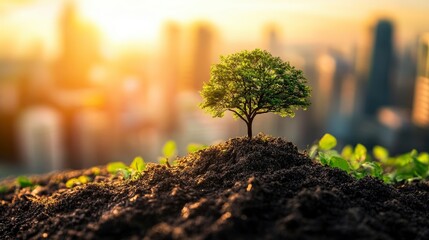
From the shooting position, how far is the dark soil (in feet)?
8.72

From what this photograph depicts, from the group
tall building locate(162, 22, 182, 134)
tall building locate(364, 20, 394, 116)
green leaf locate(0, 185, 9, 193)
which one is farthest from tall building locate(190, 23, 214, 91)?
green leaf locate(0, 185, 9, 193)

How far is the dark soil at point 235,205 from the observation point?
2658 millimetres

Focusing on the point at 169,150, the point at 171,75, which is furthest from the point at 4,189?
the point at 171,75

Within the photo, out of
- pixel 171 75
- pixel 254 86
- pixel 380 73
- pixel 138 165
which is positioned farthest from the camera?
pixel 380 73

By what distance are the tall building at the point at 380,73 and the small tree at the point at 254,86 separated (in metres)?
86.4

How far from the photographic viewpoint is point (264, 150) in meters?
3.78

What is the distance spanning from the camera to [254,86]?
388 cm

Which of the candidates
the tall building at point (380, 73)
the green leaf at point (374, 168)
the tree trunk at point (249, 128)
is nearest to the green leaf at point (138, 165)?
the tree trunk at point (249, 128)

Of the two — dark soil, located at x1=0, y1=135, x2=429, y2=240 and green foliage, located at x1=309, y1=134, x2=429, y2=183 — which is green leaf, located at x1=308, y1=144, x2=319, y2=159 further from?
dark soil, located at x1=0, y1=135, x2=429, y2=240

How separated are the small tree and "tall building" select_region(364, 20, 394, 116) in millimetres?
86440

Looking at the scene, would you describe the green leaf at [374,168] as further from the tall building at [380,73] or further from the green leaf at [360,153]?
the tall building at [380,73]

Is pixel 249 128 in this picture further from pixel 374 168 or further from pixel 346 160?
pixel 374 168

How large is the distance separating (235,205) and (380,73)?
89812 millimetres

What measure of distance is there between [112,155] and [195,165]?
65156 millimetres
